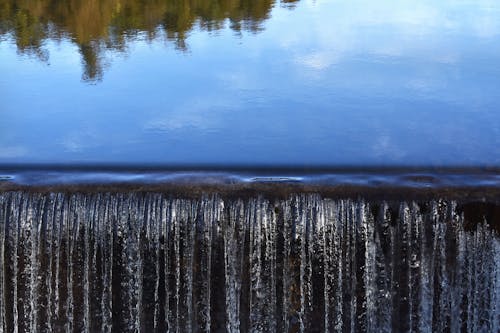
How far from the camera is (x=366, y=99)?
19.7 feet

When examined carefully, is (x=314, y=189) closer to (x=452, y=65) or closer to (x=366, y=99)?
(x=366, y=99)

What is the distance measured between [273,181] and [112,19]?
169 inches

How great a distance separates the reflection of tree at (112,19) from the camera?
7781mm

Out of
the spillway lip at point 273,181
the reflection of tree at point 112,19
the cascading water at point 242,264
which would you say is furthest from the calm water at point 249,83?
the cascading water at point 242,264

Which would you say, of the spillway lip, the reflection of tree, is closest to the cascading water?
the spillway lip

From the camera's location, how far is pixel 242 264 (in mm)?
4590

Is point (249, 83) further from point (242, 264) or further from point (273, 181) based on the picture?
point (242, 264)

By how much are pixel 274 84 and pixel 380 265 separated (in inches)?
87.0

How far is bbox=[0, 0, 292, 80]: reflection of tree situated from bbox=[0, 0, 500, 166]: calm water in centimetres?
2

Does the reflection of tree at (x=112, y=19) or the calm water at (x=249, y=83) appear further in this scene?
the reflection of tree at (x=112, y=19)

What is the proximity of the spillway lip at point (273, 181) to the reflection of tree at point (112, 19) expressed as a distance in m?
2.67

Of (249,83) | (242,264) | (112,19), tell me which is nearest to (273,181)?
(242,264)

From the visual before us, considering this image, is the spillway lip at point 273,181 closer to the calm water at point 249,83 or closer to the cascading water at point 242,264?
the cascading water at point 242,264

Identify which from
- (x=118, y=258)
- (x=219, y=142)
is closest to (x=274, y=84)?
(x=219, y=142)
